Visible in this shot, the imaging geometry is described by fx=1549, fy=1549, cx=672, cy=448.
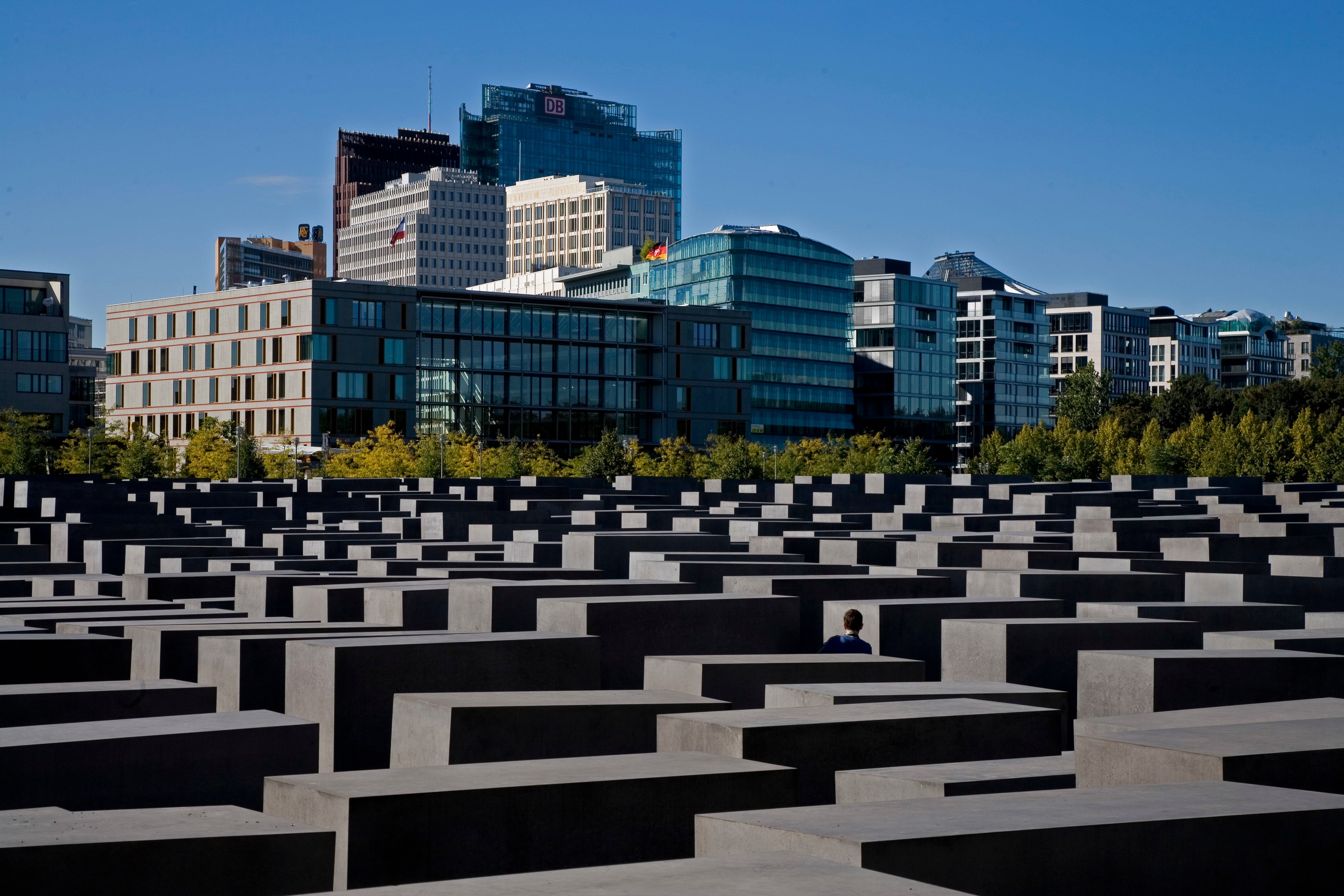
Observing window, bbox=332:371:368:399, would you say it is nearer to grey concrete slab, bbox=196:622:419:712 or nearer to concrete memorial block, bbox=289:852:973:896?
grey concrete slab, bbox=196:622:419:712

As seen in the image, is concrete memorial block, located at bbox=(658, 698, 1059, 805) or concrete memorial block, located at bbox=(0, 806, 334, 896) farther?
concrete memorial block, located at bbox=(658, 698, 1059, 805)

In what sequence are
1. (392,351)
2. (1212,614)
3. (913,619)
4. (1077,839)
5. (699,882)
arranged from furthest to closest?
(392,351) → (1212,614) → (913,619) → (1077,839) → (699,882)

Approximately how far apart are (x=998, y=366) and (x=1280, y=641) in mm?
132841

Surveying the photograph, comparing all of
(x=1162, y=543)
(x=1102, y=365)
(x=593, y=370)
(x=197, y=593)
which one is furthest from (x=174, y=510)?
(x=1102, y=365)

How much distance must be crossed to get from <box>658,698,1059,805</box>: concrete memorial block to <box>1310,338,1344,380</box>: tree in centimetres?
8623

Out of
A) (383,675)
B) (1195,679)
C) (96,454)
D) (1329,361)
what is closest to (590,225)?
(1329,361)

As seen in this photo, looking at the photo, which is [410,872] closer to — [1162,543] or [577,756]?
[577,756]

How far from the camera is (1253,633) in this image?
10.6m

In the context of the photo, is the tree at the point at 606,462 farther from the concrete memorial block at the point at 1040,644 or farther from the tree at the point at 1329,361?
the concrete memorial block at the point at 1040,644

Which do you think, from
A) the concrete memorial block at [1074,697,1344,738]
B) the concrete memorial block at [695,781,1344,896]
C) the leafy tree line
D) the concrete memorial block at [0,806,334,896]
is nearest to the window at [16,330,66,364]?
the leafy tree line

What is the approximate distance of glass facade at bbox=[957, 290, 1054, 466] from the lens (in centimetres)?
14038

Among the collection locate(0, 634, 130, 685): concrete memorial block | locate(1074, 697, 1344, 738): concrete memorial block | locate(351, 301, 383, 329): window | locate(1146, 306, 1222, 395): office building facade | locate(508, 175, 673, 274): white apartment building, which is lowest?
locate(0, 634, 130, 685): concrete memorial block

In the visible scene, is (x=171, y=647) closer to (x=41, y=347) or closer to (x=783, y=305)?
(x=41, y=347)

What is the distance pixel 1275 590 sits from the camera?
46.7 feet
